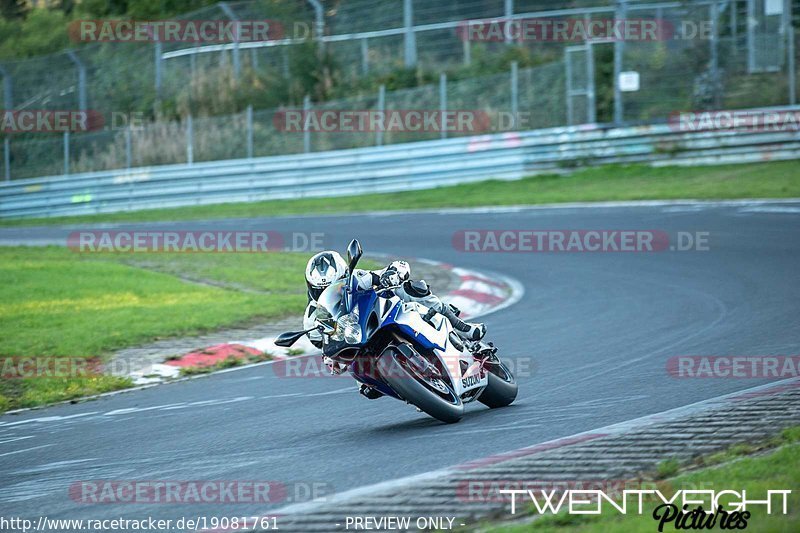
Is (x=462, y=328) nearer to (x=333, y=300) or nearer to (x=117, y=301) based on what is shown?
(x=333, y=300)

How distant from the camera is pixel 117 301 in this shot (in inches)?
527

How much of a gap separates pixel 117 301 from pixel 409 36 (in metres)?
16.8

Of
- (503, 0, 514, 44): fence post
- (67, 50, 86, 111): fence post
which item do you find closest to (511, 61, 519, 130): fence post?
(503, 0, 514, 44): fence post

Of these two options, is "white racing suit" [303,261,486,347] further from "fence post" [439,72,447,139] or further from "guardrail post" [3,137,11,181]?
"guardrail post" [3,137,11,181]

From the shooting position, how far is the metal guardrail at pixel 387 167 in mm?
22938

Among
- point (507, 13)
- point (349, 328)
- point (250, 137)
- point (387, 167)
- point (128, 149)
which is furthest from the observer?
point (128, 149)

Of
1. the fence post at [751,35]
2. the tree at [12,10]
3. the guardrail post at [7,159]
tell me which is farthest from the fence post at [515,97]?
the tree at [12,10]

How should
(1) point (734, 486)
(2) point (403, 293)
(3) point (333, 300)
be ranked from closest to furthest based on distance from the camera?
1. (1) point (734, 486)
2. (3) point (333, 300)
3. (2) point (403, 293)

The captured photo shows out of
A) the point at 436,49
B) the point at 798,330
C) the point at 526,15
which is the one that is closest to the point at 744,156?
the point at 526,15

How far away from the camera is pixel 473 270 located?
1493 cm

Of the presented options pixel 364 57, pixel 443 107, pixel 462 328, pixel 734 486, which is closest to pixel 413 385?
pixel 462 328

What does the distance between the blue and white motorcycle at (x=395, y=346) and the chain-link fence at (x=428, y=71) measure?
1772 cm

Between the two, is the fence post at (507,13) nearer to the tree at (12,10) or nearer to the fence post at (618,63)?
the fence post at (618,63)

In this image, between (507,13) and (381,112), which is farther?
(507,13)
